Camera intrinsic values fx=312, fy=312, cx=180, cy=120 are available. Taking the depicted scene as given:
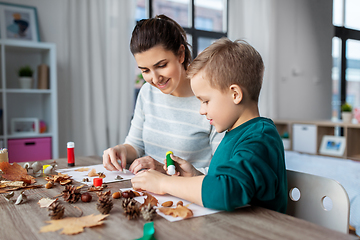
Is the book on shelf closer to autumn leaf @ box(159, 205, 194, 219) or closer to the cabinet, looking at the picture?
the cabinet

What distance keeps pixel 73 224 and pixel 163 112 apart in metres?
0.84

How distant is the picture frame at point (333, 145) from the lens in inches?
136

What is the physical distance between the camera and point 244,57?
79 centimetres

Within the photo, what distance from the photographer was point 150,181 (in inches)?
30.9

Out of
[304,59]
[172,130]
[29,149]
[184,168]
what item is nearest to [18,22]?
[29,149]

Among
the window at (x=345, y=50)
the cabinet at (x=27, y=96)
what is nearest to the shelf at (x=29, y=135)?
the cabinet at (x=27, y=96)

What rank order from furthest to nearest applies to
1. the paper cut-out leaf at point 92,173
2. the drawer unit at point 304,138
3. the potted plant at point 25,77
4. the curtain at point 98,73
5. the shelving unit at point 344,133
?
the drawer unit at point 304,138 → the shelving unit at point 344,133 → the curtain at point 98,73 → the potted plant at point 25,77 → the paper cut-out leaf at point 92,173

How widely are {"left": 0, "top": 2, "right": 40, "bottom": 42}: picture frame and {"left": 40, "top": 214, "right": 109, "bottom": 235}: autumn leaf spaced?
2506 millimetres

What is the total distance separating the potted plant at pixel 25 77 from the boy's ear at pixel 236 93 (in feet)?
7.50

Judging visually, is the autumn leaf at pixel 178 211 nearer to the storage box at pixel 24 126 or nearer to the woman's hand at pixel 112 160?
the woman's hand at pixel 112 160

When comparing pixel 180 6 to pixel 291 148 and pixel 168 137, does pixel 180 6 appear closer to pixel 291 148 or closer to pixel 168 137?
pixel 291 148

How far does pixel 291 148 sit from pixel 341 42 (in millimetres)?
2350

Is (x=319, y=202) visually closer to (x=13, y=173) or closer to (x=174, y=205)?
(x=174, y=205)

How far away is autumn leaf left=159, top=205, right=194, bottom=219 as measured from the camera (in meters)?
0.63
